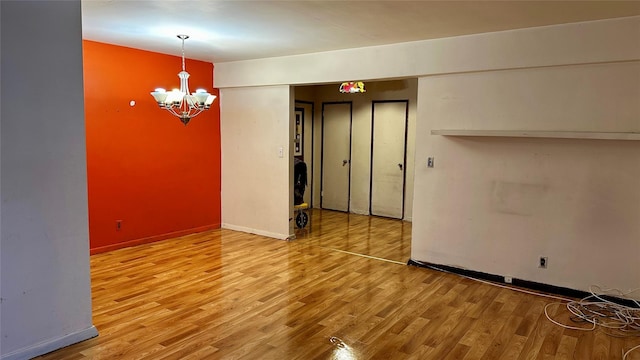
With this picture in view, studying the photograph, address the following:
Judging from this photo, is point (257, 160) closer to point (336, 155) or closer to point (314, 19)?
point (336, 155)

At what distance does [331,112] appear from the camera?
8.10 meters

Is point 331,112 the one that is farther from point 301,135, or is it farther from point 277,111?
point 277,111

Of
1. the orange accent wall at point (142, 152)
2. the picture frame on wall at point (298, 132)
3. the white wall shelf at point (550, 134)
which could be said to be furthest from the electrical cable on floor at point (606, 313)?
the picture frame on wall at point (298, 132)

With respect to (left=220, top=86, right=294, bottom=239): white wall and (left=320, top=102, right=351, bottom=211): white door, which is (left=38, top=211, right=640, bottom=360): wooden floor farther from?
(left=320, top=102, right=351, bottom=211): white door

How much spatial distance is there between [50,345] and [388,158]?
5.68 m

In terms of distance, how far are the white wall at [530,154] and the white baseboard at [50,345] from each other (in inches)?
130

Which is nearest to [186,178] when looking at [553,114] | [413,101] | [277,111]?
[277,111]

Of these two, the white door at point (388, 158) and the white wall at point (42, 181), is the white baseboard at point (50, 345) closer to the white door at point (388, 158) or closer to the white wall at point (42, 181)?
the white wall at point (42, 181)

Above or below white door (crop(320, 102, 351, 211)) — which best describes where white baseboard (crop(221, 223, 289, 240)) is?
below

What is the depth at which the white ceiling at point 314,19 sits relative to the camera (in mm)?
3344

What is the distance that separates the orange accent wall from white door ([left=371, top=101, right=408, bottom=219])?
2.73m

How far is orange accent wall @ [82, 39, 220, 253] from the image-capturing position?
5117 mm

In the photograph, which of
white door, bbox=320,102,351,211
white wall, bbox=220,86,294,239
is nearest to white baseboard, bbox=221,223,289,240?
white wall, bbox=220,86,294,239

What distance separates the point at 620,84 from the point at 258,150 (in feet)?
14.0
